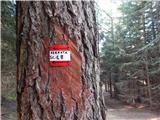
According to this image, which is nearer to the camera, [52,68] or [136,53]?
[52,68]

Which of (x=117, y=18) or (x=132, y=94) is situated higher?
(x=117, y=18)

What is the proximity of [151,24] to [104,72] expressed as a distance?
24.5 ft

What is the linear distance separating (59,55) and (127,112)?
57.2 feet

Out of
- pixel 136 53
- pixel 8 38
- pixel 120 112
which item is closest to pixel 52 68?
pixel 8 38

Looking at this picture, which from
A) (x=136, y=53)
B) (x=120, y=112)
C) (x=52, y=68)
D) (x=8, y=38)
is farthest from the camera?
(x=136, y=53)

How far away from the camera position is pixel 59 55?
5.50 feet

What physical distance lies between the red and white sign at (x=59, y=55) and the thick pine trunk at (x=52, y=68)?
0.08 feet

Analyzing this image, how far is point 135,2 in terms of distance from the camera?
63.4ft

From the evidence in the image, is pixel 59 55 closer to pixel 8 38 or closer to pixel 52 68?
pixel 52 68

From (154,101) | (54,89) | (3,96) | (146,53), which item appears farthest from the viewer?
(154,101)

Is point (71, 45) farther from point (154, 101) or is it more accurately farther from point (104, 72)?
point (104, 72)

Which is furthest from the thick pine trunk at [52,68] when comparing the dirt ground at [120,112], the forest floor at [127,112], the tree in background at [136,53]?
the tree in background at [136,53]

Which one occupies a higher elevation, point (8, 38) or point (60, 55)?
point (8, 38)

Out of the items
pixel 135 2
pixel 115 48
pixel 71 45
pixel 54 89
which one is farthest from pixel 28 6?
pixel 115 48
